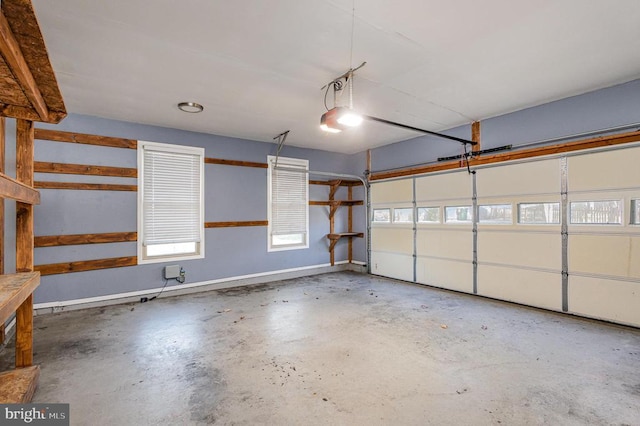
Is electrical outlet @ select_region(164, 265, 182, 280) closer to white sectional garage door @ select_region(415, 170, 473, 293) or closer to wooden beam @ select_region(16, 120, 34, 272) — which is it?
wooden beam @ select_region(16, 120, 34, 272)

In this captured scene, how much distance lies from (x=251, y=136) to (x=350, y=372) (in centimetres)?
436

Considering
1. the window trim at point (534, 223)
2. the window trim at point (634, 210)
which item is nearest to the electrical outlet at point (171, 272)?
the window trim at point (534, 223)

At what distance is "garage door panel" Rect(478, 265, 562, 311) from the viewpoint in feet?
12.9

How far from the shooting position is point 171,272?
15.6 ft

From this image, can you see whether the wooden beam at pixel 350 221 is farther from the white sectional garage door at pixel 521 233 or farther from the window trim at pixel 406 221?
the white sectional garage door at pixel 521 233

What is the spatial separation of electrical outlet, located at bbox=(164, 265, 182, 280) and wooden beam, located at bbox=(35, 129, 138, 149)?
197 centimetres

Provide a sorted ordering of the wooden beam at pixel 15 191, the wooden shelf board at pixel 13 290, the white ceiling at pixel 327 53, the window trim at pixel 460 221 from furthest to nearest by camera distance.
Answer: the window trim at pixel 460 221 → the white ceiling at pixel 327 53 → the wooden beam at pixel 15 191 → the wooden shelf board at pixel 13 290

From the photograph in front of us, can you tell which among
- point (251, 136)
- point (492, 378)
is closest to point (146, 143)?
point (251, 136)

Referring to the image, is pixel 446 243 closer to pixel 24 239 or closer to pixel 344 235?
pixel 344 235

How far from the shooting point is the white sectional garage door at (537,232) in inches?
135

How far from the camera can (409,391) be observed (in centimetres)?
220

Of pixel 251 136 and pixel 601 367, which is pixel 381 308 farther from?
pixel 251 136

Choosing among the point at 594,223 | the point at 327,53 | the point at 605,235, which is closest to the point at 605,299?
the point at 605,235

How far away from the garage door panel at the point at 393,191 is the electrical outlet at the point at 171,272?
13.4 ft
